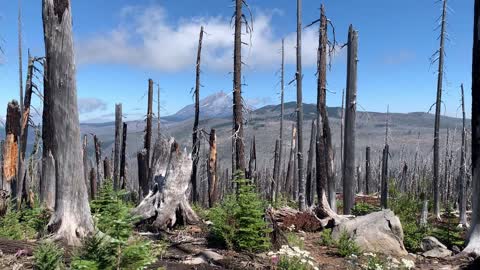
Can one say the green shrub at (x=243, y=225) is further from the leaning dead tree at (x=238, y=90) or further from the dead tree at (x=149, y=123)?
the dead tree at (x=149, y=123)

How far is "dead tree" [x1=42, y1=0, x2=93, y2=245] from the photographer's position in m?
8.36

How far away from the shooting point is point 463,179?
74.7 ft

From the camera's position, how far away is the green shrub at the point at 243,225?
8.77 metres

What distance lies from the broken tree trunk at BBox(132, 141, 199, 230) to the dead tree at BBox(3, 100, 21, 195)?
152 inches

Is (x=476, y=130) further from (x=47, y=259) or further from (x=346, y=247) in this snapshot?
(x=47, y=259)

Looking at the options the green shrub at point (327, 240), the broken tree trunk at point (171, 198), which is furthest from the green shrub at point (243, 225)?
the broken tree trunk at point (171, 198)

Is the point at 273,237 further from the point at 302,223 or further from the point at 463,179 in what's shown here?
the point at 463,179

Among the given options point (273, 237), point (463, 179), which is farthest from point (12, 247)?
point (463, 179)

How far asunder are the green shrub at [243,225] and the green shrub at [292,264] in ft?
4.56

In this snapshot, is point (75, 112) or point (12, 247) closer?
point (12, 247)

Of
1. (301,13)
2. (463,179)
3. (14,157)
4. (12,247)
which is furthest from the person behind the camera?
(463,179)

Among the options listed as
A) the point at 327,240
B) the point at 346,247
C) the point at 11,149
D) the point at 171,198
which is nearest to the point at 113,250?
the point at 346,247

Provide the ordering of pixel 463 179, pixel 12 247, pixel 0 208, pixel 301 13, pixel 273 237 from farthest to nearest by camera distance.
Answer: pixel 463 179, pixel 301 13, pixel 0 208, pixel 273 237, pixel 12 247

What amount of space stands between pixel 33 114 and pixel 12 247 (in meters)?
9.05
